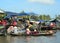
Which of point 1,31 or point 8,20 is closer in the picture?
point 1,31

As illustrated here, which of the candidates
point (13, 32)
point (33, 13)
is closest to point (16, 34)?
point (13, 32)

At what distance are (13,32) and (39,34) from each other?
2.91 meters

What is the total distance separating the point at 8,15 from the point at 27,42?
10607mm

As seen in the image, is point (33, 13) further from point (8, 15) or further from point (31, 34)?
point (31, 34)

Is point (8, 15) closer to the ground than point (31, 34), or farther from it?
farther from it

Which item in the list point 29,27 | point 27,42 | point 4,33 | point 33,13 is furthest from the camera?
point 33,13

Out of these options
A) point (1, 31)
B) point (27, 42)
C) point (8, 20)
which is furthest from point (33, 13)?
point (27, 42)

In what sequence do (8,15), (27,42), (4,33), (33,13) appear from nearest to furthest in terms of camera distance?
(27,42), (4,33), (8,15), (33,13)

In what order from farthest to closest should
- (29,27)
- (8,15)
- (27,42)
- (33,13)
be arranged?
(33,13), (8,15), (29,27), (27,42)

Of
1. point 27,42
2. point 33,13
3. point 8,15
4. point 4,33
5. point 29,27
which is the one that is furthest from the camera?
point 33,13

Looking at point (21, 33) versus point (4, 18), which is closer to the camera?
point (21, 33)

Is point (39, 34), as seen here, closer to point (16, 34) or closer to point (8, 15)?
point (16, 34)

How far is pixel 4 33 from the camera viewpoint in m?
28.3

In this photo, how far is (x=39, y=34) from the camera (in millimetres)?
29453
